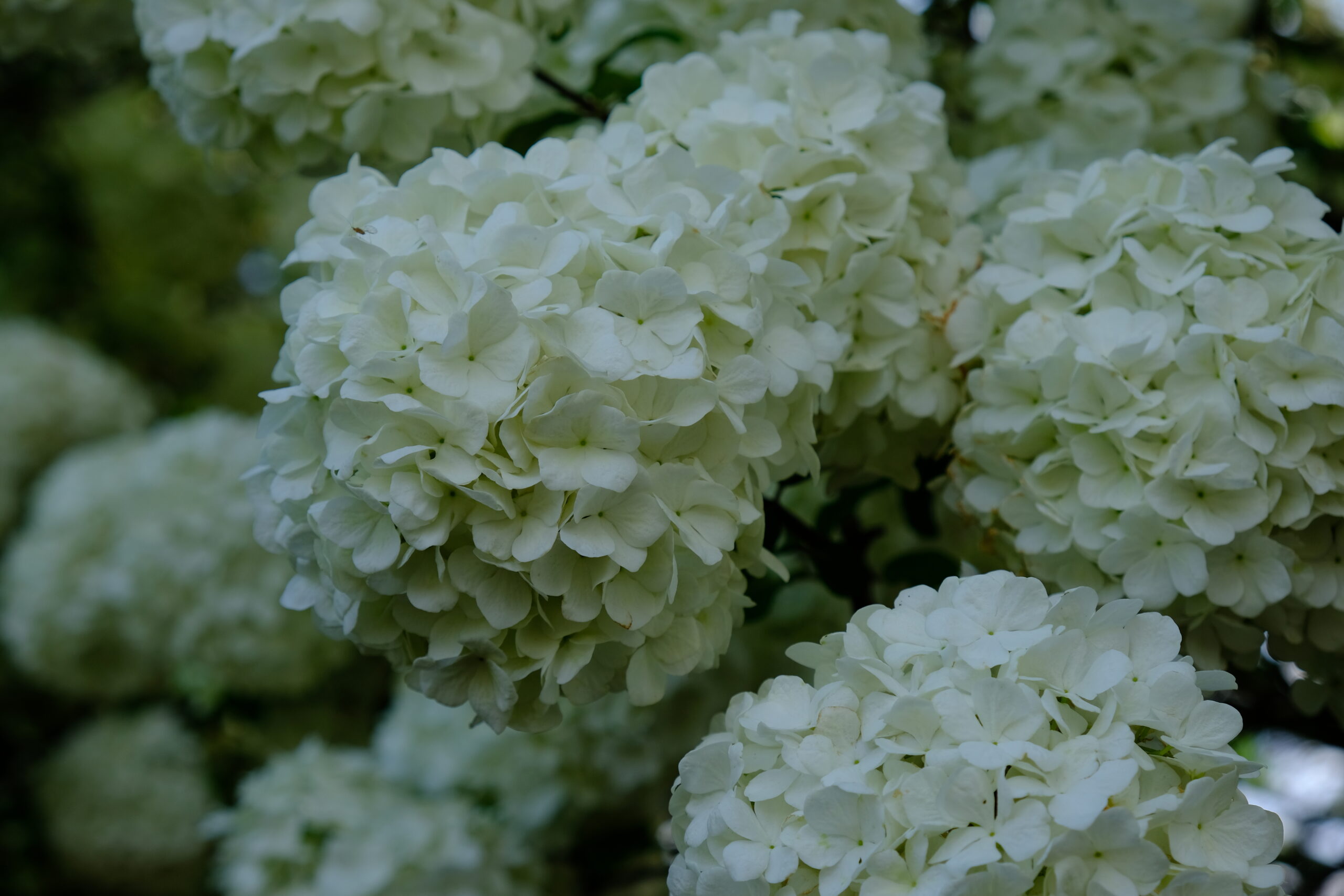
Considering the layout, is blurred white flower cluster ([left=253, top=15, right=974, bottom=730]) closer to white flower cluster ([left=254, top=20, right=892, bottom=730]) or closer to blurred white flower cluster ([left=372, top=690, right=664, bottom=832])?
white flower cluster ([left=254, top=20, right=892, bottom=730])

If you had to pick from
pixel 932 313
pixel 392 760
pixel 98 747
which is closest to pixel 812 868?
pixel 932 313

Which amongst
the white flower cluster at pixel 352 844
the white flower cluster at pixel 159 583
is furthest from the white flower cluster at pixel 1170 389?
the white flower cluster at pixel 159 583

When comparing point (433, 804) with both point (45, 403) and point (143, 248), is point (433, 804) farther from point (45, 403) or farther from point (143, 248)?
point (143, 248)

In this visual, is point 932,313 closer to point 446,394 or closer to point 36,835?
point 446,394

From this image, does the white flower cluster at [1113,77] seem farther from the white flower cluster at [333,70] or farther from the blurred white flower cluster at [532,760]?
the blurred white flower cluster at [532,760]

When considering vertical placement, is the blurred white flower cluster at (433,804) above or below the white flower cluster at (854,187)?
below

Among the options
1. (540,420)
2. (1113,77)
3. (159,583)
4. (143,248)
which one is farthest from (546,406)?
(143,248)

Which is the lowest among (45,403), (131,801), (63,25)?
(131,801)
